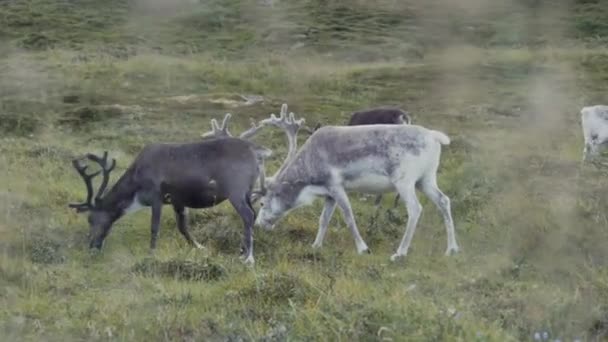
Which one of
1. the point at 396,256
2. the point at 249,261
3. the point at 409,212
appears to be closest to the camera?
the point at 249,261

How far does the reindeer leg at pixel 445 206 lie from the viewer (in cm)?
1178

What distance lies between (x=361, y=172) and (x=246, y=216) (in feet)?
5.48

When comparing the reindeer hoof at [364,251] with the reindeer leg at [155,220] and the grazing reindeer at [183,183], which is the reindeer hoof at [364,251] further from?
the reindeer leg at [155,220]

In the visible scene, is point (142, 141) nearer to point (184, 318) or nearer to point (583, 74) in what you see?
point (184, 318)

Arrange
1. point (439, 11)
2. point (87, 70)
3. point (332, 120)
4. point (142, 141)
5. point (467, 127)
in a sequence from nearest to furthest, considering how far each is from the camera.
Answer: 1. point (142, 141)
2. point (467, 127)
3. point (332, 120)
4. point (87, 70)
5. point (439, 11)

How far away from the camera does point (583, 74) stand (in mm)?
44875

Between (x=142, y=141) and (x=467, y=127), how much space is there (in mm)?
10338

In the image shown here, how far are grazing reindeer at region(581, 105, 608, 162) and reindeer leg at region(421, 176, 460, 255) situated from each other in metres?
8.36

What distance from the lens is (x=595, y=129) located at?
20.0 meters

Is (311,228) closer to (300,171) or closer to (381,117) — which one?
(300,171)

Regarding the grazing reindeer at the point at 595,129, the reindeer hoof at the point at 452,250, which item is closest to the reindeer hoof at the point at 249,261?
the reindeer hoof at the point at 452,250

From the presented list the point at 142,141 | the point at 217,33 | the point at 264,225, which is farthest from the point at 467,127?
the point at 217,33

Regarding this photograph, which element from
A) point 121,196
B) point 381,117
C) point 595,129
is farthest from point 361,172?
point 595,129

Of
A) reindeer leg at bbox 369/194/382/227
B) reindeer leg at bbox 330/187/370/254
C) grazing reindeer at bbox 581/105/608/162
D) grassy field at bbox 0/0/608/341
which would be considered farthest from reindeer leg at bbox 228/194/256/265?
grazing reindeer at bbox 581/105/608/162
